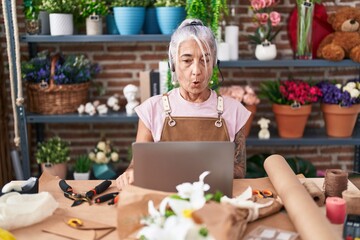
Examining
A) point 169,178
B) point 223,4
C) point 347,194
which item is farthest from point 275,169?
point 223,4

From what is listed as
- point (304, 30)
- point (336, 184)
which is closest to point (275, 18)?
point (304, 30)

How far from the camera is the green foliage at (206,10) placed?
3.08 m

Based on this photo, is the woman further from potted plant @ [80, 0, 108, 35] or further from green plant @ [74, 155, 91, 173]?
green plant @ [74, 155, 91, 173]

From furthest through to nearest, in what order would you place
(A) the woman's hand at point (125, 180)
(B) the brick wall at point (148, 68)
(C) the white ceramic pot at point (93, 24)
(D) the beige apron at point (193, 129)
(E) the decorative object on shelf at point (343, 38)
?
(B) the brick wall at point (148, 68) → (C) the white ceramic pot at point (93, 24) → (E) the decorative object on shelf at point (343, 38) → (D) the beige apron at point (193, 129) → (A) the woman's hand at point (125, 180)

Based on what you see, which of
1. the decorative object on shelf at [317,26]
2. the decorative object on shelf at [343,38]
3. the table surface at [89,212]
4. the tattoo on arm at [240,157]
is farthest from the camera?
the decorative object on shelf at [317,26]

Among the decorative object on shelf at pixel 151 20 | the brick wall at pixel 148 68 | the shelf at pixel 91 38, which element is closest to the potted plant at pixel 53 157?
the brick wall at pixel 148 68

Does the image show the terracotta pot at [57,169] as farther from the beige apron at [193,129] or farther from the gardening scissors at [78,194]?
the gardening scissors at [78,194]

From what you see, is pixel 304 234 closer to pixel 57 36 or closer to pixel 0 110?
pixel 57 36

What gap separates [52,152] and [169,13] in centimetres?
121

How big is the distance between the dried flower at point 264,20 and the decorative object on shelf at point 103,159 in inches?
48.3

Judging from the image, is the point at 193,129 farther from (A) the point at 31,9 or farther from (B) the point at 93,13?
(A) the point at 31,9

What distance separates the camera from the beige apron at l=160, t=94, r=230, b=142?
6.89 ft

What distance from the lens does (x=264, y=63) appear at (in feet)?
10.9

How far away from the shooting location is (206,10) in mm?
3139
